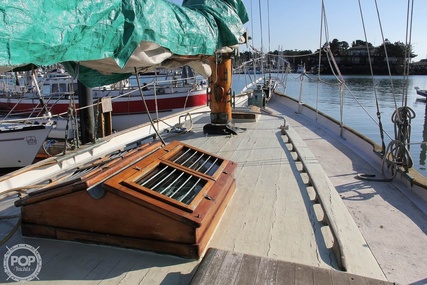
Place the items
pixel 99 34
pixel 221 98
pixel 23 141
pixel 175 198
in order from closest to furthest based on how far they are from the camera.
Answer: pixel 99 34, pixel 175 198, pixel 221 98, pixel 23 141

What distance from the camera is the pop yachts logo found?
2.26m

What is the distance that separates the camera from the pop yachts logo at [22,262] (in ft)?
7.41

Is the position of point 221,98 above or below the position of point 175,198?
above

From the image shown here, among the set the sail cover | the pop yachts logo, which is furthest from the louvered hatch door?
the sail cover

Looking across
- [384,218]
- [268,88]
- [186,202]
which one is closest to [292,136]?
[384,218]

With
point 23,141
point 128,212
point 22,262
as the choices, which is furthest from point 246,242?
point 23,141

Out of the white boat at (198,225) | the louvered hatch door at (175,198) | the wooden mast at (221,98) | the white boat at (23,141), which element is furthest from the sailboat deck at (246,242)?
the white boat at (23,141)

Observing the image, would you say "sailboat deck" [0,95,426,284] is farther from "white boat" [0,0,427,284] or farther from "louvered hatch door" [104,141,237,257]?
"louvered hatch door" [104,141,237,257]

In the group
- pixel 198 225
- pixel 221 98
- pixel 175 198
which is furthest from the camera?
pixel 221 98

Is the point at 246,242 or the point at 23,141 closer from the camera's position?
the point at 246,242

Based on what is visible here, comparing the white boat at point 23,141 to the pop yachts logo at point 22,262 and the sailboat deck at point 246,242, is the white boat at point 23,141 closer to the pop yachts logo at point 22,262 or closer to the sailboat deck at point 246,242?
the sailboat deck at point 246,242

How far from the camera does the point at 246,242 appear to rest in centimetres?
266

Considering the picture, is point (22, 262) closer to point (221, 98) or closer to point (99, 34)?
point (99, 34)

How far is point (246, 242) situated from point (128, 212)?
0.94 m
